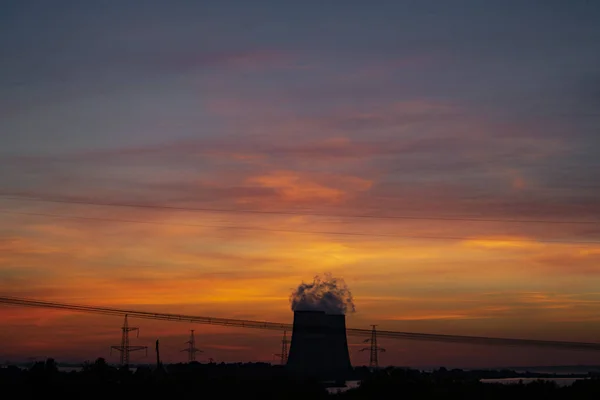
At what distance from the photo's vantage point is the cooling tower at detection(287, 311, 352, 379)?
96375mm

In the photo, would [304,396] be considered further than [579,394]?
Yes

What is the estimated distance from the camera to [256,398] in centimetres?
9156

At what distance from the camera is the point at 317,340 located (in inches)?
3797

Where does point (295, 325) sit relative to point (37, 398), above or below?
above

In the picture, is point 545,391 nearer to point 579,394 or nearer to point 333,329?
point 579,394

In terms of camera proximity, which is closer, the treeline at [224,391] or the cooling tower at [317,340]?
the treeline at [224,391]

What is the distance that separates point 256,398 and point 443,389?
22.3 m

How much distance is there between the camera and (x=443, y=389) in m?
83.4

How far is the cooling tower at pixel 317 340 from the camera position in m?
96.4

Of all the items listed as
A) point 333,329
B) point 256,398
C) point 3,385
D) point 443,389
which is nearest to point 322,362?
point 333,329

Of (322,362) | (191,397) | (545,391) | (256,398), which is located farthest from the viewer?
(322,362)

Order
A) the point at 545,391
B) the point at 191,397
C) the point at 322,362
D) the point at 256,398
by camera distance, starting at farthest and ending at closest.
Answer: the point at 322,362 < the point at 256,398 < the point at 191,397 < the point at 545,391

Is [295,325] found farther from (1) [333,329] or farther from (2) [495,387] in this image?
(2) [495,387]

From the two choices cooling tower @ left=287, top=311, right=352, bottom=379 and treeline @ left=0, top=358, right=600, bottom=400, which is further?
cooling tower @ left=287, top=311, right=352, bottom=379
